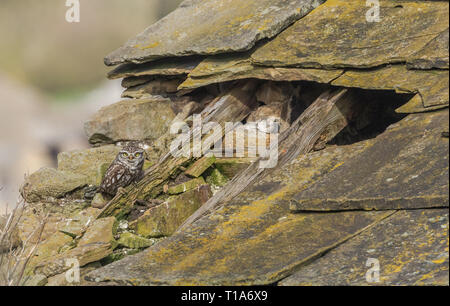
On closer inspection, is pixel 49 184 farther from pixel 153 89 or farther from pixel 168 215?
pixel 153 89

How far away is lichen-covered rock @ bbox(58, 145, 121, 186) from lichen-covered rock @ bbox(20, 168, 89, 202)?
28 cm

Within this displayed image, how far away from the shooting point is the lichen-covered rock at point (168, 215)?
734 cm

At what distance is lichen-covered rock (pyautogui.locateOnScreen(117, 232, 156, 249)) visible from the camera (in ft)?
23.2

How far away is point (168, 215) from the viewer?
742cm

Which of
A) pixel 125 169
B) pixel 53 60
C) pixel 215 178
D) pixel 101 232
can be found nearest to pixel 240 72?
pixel 215 178

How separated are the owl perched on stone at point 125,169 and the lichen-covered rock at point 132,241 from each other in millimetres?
906

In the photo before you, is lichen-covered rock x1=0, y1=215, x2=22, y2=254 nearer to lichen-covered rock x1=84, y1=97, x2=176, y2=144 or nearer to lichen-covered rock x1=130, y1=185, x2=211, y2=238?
lichen-covered rock x1=130, y1=185, x2=211, y2=238

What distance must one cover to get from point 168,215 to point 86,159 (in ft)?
7.03

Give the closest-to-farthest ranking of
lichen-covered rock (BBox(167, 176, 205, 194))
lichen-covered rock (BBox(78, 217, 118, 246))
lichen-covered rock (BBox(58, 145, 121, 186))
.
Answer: lichen-covered rock (BBox(78, 217, 118, 246)) → lichen-covered rock (BBox(167, 176, 205, 194)) → lichen-covered rock (BBox(58, 145, 121, 186))

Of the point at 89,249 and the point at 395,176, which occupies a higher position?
the point at 395,176

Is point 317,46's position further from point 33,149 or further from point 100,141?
point 33,149

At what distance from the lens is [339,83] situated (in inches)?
268

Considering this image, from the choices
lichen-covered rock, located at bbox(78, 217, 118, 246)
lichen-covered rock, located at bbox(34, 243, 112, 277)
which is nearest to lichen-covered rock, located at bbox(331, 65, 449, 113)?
lichen-covered rock, located at bbox(78, 217, 118, 246)
